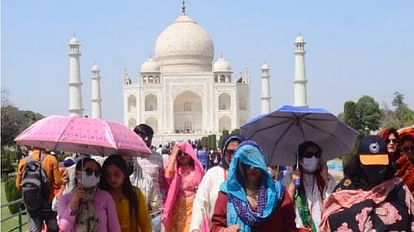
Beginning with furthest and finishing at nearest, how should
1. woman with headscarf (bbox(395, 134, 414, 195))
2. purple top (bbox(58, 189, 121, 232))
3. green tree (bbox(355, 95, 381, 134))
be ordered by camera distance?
green tree (bbox(355, 95, 381, 134))
woman with headscarf (bbox(395, 134, 414, 195))
purple top (bbox(58, 189, 121, 232))

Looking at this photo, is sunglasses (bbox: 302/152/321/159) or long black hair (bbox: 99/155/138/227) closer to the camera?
long black hair (bbox: 99/155/138/227)

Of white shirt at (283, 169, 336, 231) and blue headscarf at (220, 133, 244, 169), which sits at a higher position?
blue headscarf at (220, 133, 244, 169)

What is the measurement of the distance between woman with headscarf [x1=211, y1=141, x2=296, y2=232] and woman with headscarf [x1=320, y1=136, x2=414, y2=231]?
25 cm

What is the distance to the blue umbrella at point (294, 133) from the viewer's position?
17.3ft

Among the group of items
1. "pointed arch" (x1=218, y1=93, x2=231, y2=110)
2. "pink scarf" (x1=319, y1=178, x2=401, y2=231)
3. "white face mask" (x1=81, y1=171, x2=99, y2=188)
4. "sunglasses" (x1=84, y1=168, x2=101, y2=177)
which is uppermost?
"pointed arch" (x1=218, y1=93, x2=231, y2=110)

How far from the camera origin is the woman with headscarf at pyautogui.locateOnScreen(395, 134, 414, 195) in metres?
4.74

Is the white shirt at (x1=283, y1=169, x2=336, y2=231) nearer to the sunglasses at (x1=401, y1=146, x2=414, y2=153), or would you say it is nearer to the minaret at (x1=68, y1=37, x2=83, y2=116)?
the sunglasses at (x1=401, y1=146, x2=414, y2=153)

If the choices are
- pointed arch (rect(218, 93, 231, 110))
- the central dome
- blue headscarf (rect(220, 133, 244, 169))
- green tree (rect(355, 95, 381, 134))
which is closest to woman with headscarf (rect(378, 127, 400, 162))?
blue headscarf (rect(220, 133, 244, 169))

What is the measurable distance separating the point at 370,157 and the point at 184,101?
57870mm

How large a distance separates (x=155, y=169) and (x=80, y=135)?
74.3 inches

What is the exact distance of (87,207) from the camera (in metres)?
4.17

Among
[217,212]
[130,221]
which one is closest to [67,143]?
[130,221]

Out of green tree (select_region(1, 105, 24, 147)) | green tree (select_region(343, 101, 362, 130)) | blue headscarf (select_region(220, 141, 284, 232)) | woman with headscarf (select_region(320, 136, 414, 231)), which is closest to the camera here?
woman with headscarf (select_region(320, 136, 414, 231))

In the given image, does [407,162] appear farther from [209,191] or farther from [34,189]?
[34,189]
